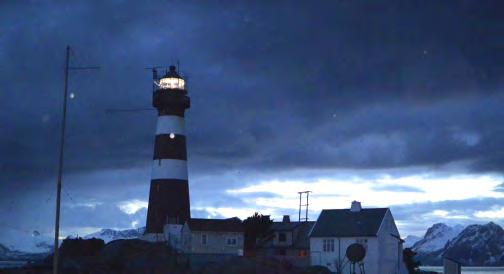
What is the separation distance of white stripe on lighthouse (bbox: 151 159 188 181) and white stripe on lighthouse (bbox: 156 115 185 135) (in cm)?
323

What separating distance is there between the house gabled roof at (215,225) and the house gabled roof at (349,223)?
8700 mm

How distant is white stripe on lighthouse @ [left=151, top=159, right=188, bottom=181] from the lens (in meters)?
84.6

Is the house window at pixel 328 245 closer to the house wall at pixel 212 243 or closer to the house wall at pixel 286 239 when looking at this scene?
the house wall at pixel 286 239

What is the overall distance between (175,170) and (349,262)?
21359 mm

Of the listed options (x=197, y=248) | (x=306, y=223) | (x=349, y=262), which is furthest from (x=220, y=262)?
(x=306, y=223)

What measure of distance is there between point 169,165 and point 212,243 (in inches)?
391

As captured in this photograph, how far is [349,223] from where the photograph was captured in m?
85.4

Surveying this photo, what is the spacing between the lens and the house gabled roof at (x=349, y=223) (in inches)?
3270

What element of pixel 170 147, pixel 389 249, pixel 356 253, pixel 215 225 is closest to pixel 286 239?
pixel 215 225

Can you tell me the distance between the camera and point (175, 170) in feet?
278

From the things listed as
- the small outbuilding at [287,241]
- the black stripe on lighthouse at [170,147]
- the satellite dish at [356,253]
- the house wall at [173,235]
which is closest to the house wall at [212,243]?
the house wall at [173,235]

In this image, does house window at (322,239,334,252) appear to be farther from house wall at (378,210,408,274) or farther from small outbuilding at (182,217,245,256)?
small outbuilding at (182,217,245,256)

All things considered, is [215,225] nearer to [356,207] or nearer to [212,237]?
[212,237]

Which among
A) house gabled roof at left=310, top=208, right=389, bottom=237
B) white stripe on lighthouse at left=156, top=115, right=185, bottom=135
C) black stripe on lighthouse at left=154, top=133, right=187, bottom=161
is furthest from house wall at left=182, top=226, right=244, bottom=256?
white stripe on lighthouse at left=156, top=115, right=185, bottom=135
